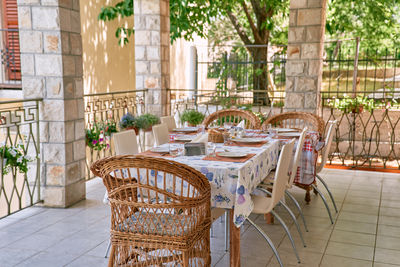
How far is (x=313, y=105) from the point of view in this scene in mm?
5621

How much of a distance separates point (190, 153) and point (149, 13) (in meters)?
3.58

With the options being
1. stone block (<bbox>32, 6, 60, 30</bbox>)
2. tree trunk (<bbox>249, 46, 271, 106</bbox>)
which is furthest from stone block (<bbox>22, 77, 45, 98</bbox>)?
tree trunk (<bbox>249, 46, 271, 106</bbox>)

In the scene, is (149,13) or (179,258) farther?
(149,13)

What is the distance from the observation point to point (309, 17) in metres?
5.49

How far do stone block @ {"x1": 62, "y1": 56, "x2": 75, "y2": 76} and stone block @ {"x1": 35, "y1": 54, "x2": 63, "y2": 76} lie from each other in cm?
5

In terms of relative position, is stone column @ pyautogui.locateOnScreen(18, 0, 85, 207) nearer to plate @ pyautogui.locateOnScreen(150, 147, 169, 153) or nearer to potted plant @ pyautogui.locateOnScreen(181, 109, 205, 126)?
plate @ pyautogui.locateOnScreen(150, 147, 169, 153)

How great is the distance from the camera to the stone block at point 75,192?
4117 millimetres

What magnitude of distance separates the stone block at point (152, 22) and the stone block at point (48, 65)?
2.35 metres

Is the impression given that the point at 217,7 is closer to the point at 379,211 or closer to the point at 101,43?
the point at 101,43

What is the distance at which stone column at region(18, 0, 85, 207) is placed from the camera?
3930 mm

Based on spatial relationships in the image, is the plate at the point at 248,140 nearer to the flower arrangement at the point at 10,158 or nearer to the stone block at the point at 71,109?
the stone block at the point at 71,109

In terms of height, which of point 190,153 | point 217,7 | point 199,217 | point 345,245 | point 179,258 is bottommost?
point 345,245

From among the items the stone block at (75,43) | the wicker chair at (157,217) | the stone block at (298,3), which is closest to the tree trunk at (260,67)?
the stone block at (298,3)

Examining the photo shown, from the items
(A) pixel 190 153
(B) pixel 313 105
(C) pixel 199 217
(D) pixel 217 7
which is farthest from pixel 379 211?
(D) pixel 217 7
